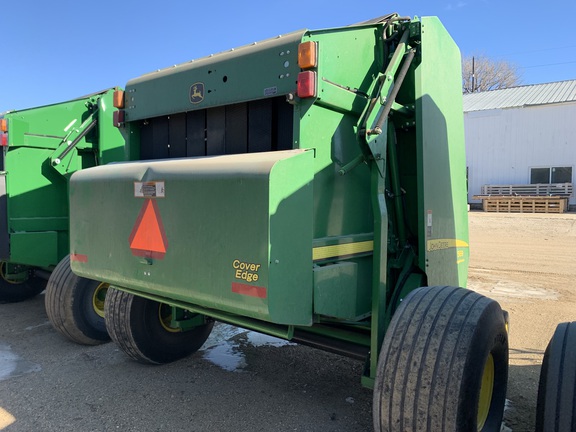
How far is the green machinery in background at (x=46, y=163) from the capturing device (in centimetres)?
525

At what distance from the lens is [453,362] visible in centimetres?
213

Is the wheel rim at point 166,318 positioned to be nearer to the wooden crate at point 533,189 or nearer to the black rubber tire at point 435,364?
the black rubber tire at point 435,364

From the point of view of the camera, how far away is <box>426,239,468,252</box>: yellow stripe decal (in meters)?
3.17

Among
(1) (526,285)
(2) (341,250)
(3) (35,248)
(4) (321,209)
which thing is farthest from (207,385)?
(1) (526,285)

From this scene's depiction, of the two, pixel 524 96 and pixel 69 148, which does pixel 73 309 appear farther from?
pixel 524 96

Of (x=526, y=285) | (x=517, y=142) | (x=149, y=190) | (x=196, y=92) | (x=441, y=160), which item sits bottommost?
(x=526, y=285)

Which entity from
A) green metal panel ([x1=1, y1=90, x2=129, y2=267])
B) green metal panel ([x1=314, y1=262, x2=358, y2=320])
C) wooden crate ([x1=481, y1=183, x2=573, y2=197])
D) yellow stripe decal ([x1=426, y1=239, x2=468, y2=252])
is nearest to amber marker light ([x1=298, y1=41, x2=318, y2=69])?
green metal panel ([x1=314, y1=262, x2=358, y2=320])

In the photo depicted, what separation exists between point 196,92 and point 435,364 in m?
2.14

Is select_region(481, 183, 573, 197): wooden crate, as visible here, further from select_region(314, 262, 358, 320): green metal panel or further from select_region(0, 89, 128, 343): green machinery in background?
select_region(314, 262, 358, 320): green metal panel

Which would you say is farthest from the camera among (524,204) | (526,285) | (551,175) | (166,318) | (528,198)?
(551,175)

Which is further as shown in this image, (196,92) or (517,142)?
(517,142)

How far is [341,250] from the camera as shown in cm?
265

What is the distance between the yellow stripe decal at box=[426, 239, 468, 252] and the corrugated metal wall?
21.2 meters

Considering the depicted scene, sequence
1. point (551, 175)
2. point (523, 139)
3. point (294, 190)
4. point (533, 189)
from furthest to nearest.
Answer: point (523, 139) → point (551, 175) → point (533, 189) → point (294, 190)
